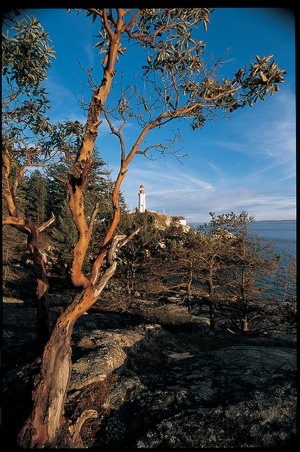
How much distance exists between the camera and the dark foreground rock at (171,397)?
431 centimetres

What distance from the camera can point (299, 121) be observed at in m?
1.75

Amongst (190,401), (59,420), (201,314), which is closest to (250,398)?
(190,401)

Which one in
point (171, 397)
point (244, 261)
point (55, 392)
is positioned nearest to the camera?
point (55, 392)

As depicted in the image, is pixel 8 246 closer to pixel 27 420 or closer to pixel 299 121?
pixel 27 420

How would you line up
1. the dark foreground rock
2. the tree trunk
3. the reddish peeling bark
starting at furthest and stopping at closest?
the reddish peeling bark < the dark foreground rock < the tree trunk

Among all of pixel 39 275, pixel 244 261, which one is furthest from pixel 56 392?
pixel 244 261

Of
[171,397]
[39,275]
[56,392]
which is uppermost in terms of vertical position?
[39,275]

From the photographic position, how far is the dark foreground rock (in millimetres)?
Result: 4312

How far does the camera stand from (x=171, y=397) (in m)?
5.33

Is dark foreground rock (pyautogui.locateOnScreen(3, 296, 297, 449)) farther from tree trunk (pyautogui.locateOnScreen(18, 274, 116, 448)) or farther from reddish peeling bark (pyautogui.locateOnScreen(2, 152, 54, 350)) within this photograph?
reddish peeling bark (pyautogui.locateOnScreen(2, 152, 54, 350))

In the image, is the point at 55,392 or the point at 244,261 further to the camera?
the point at 244,261

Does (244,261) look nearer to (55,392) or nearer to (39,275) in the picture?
(39,275)

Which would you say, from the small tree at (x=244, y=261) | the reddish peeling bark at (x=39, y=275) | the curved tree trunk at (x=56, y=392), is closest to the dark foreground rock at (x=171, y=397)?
the curved tree trunk at (x=56, y=392)

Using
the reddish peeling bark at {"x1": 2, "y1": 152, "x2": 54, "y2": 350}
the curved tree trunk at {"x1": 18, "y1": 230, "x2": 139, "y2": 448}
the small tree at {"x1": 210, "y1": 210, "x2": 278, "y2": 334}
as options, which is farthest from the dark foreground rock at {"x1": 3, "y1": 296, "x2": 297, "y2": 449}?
the small tree at {"x1": 210, "y1": 210, "x2": 278, "y2": 334}
